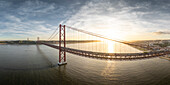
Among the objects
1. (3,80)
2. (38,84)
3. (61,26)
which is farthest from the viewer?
(61,26)

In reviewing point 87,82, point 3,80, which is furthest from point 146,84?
point 3,80

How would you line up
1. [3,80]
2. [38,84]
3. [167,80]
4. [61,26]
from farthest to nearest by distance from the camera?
[61,26], [167,80], [3,80], [38,84]

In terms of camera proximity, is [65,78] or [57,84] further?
[65,78]

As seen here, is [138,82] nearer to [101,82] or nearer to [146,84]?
[146,84]

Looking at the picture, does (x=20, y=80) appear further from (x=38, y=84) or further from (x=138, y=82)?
(x=138, y=82)

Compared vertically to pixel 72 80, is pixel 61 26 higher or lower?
higher

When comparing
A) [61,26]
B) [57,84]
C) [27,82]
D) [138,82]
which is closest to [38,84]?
[27,82]

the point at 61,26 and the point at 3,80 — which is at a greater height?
the point at 61,26

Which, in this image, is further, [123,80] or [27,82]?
[123,80]

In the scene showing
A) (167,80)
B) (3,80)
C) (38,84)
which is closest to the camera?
(38,84)
